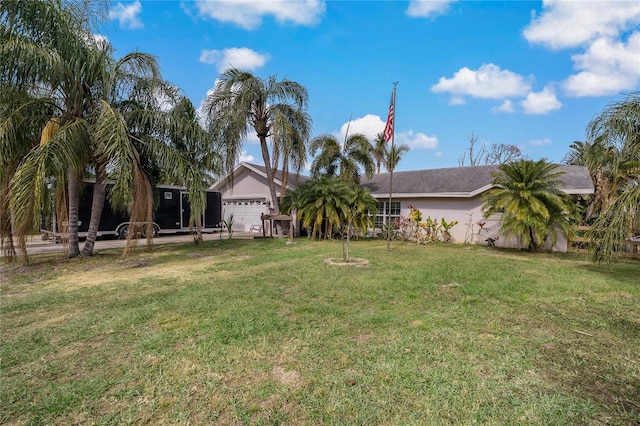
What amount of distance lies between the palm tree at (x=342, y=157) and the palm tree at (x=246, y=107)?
2.70 meters

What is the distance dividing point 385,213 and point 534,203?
6.99 meters

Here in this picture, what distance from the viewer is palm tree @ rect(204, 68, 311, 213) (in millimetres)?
12438

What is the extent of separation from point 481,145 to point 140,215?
36.4m

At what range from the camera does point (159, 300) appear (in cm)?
525

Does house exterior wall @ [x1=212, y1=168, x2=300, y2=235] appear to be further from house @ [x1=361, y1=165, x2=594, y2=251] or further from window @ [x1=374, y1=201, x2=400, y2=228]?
house @ [x1=361, y1=165, x2=594, y2=251]

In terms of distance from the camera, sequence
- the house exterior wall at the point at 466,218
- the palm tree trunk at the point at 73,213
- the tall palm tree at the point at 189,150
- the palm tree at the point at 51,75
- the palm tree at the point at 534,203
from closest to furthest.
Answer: the palm tree at the point at 51,75, the palm tree trunk at the point at 73,213, the tall palm tree at the point at 189,150, the palm tree at the point at 534,203, the house exterior wall at the point at 466,218

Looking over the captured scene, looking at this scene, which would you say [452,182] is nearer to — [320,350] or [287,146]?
[287,146]

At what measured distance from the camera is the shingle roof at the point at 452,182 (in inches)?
490

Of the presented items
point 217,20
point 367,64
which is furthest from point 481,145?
point 217,20

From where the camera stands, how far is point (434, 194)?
1438 centimetres

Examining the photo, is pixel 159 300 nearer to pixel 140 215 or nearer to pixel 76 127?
pixel 140 215

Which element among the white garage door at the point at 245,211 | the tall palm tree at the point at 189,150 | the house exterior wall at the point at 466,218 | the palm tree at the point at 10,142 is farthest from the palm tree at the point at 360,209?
the palm tree at the point at 10,142

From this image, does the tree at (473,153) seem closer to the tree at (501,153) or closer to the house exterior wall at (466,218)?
the tree at (501,153)

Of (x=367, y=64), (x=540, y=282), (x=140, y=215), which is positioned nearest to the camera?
(x=540, y=282)
